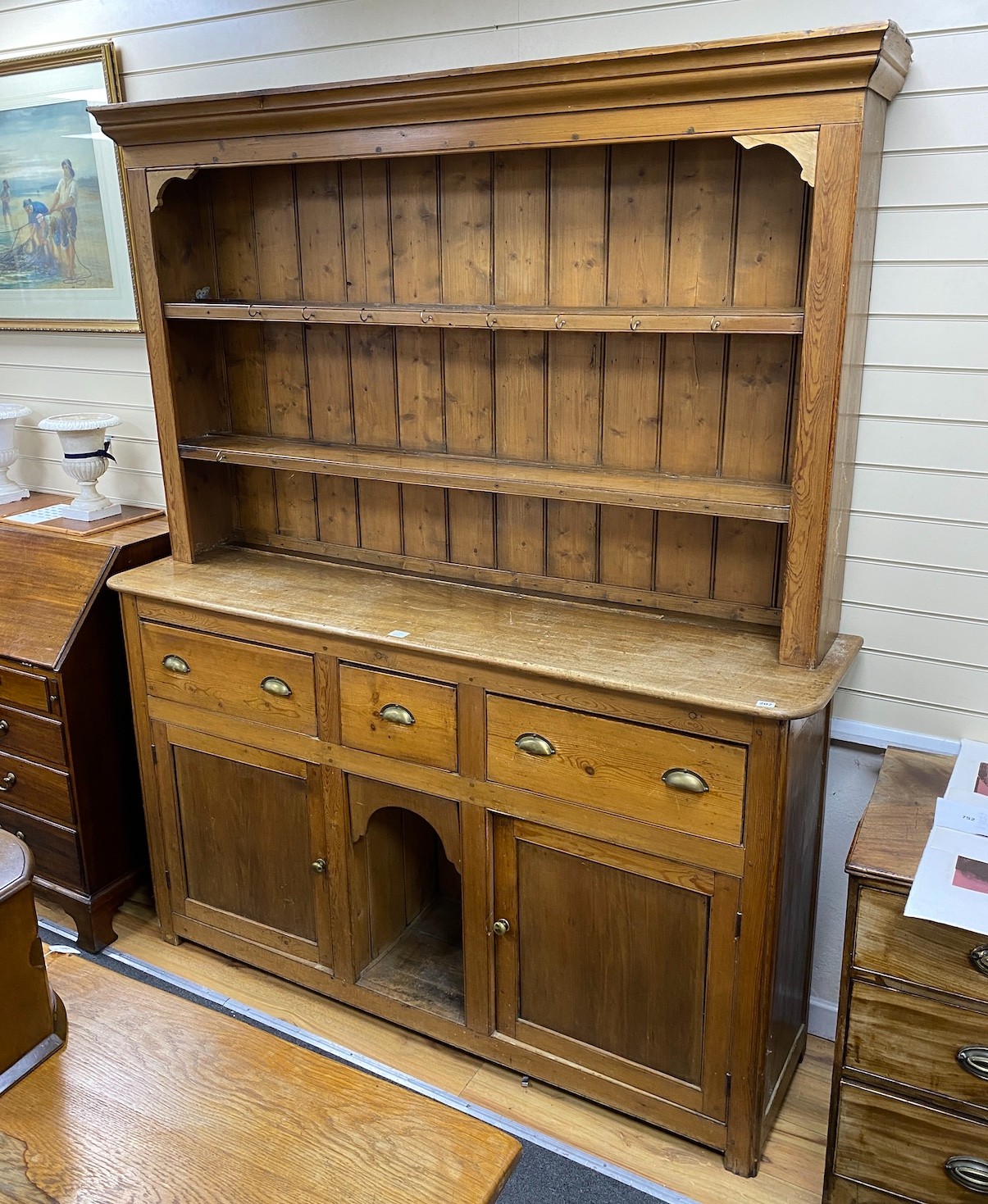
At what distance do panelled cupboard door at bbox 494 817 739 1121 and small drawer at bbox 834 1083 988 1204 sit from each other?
27 cm

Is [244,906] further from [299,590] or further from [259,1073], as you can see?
[259,1073]

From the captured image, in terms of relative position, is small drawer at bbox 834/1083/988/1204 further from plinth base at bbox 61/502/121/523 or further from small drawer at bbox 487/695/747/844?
plinth base at bbox 61/502/121/523

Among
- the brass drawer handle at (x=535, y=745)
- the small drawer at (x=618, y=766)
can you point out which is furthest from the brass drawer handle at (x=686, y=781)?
the brass drawer handle at (x=535, y=745)

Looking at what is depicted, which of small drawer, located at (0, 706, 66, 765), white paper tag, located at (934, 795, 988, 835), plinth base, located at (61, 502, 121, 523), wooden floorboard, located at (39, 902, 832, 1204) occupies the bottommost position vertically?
wooden floorboard, located at (39, 902, 832, 1204)

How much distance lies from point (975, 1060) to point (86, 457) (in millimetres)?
2591

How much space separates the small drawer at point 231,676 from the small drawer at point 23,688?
0.29 meters

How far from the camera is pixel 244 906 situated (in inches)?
105

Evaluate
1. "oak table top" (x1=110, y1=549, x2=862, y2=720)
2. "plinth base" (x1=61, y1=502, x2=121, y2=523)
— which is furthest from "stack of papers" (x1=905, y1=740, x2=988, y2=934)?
"plinth base" (x1=61, y1=502, x2=121, y2=523)

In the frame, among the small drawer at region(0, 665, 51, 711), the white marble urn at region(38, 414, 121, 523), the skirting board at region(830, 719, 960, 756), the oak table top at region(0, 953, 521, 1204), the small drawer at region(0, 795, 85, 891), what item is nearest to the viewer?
the oak table top at region(0, 953, 521, 1204)

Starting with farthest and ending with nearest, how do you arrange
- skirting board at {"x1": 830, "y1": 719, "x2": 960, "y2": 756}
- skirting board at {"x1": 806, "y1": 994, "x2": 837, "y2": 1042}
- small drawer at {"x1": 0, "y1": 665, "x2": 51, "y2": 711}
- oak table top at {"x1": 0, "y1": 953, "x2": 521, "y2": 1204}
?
1. small drawer at {"x1": 0, "y1": 665, "x2": 51, "y2": 711}
2. skirting board at {"x1": 806, "y1": 994, "x2": 837, "y2": 1042}
3. skirting board at {"x1": 830, "y1": 719, "x2": 960, "y2": 756}
4. oak table top at {"x1": 0, "y1": 953, "x2": 521, "y2": 1204}

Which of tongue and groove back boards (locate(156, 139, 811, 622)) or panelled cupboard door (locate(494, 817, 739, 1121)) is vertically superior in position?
tongue and groove back boards (locate(156, 139, 811, 622))

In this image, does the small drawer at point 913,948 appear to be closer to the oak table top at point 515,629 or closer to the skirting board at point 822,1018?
the oak table top at point 515,629

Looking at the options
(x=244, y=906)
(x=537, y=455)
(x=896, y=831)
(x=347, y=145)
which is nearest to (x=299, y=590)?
(x=537, y=455)

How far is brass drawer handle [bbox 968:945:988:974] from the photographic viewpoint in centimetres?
168
